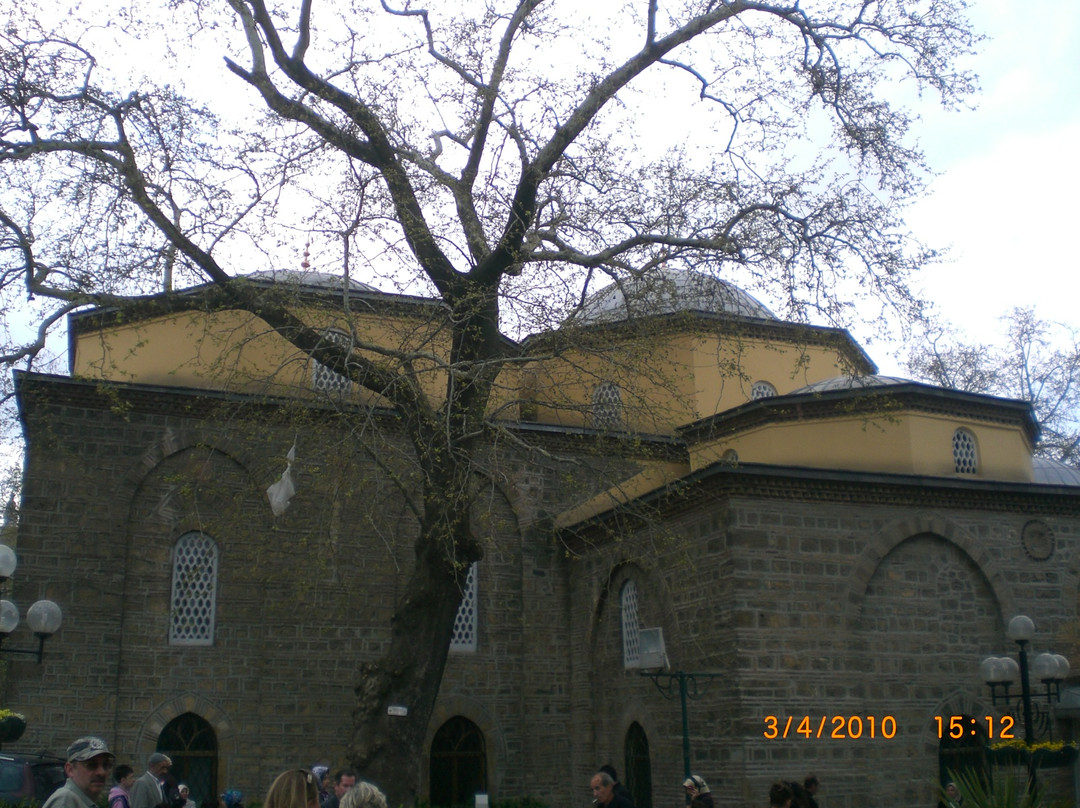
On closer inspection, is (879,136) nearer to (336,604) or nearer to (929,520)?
(929,520)

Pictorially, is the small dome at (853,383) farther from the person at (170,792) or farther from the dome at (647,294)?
the person at (170,792)

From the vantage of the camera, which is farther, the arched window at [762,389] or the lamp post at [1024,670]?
the arched window at [762,389]

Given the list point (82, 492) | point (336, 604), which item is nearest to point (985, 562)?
point (336, 604)

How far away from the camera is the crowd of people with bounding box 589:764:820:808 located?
521cm

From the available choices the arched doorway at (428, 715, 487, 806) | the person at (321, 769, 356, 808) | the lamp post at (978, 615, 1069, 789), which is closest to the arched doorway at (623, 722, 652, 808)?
the arched doorway at (428, 715, 487, 806)

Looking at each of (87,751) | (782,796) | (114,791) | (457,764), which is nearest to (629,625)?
(457,764)

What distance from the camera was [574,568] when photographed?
15.2m

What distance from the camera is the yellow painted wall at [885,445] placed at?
1323cm

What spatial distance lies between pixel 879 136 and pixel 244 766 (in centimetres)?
1050

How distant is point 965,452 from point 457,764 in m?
7.91

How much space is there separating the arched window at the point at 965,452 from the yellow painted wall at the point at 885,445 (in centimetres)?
6

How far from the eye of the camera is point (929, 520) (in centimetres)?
1256

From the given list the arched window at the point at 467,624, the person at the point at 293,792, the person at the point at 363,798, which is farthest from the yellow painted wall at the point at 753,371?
the person at the point at 293,792
